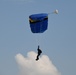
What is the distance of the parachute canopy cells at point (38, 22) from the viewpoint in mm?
84969

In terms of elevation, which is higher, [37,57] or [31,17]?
[31,17]

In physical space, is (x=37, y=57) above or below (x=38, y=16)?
below

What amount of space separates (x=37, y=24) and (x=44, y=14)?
259cm

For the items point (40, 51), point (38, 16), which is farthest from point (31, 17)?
point (40, 51)

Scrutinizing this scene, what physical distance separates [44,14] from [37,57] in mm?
9079

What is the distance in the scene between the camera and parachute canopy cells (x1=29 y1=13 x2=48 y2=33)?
85.0m

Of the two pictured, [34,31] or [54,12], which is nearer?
[54,12]

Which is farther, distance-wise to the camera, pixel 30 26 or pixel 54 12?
pixel 30 26

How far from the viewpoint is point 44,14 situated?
85.2 meters

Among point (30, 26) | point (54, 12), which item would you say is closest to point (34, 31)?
point (30, 26)

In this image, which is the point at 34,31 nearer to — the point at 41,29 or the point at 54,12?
the point at 41,29

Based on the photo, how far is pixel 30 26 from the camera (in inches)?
3423

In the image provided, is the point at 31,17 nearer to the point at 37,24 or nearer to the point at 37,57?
the point at 37,24

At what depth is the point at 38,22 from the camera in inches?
3374
